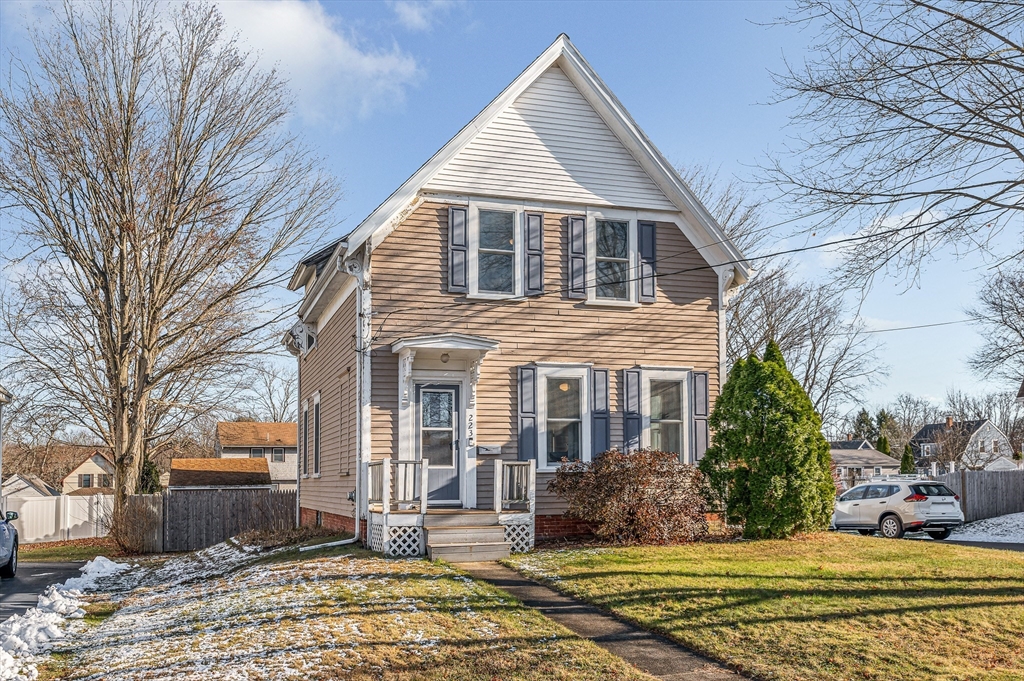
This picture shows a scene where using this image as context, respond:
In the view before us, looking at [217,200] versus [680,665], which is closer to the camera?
[680,665]

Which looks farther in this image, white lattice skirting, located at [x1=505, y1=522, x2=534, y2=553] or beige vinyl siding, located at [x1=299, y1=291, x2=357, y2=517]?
beige vinyl siding, located at [x1=299, y1=291, x2=357, y2=517]

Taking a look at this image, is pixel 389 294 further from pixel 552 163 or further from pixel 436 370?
pixel 552 163

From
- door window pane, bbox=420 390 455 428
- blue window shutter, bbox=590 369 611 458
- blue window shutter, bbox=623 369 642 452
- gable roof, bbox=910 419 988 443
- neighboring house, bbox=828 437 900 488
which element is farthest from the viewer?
neighboring house, bbox=828 437 900 488

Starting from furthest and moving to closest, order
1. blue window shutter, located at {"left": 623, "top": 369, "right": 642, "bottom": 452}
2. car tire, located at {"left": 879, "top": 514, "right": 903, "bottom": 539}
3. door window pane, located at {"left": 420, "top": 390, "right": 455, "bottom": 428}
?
car tire, located at {"left": 879, "top": 514, "right": 903, "bottom": 539} < blue window shutter, located at {"left": 623, "top": 369, "right": 642, "bottom": 452} < door window pane, located at {"left": 420, "top": 390, "right": 455, "bottom": 428}

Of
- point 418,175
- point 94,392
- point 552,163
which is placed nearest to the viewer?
point 418,175

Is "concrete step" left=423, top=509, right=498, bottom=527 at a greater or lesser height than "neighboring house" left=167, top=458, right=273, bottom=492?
greater

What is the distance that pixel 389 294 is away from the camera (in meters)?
15.3

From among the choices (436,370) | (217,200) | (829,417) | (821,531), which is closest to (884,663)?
(821,531)

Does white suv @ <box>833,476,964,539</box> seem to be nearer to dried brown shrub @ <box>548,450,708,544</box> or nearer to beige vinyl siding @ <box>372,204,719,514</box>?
beige vinyl siding @ <box>372,204,719,514</box>

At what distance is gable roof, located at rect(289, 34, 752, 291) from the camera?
15.3 meters

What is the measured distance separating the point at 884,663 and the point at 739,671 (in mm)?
1330

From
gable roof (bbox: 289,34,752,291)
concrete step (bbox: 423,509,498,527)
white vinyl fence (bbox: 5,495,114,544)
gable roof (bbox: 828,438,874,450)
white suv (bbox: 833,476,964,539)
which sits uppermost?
gable roof (bbox: 289,34,752,291)

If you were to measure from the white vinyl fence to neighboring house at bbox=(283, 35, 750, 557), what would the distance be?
2362 cm

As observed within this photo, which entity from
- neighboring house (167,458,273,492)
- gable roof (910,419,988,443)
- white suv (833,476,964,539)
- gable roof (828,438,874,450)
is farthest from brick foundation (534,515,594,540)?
gable roof (828,438,874,450)
